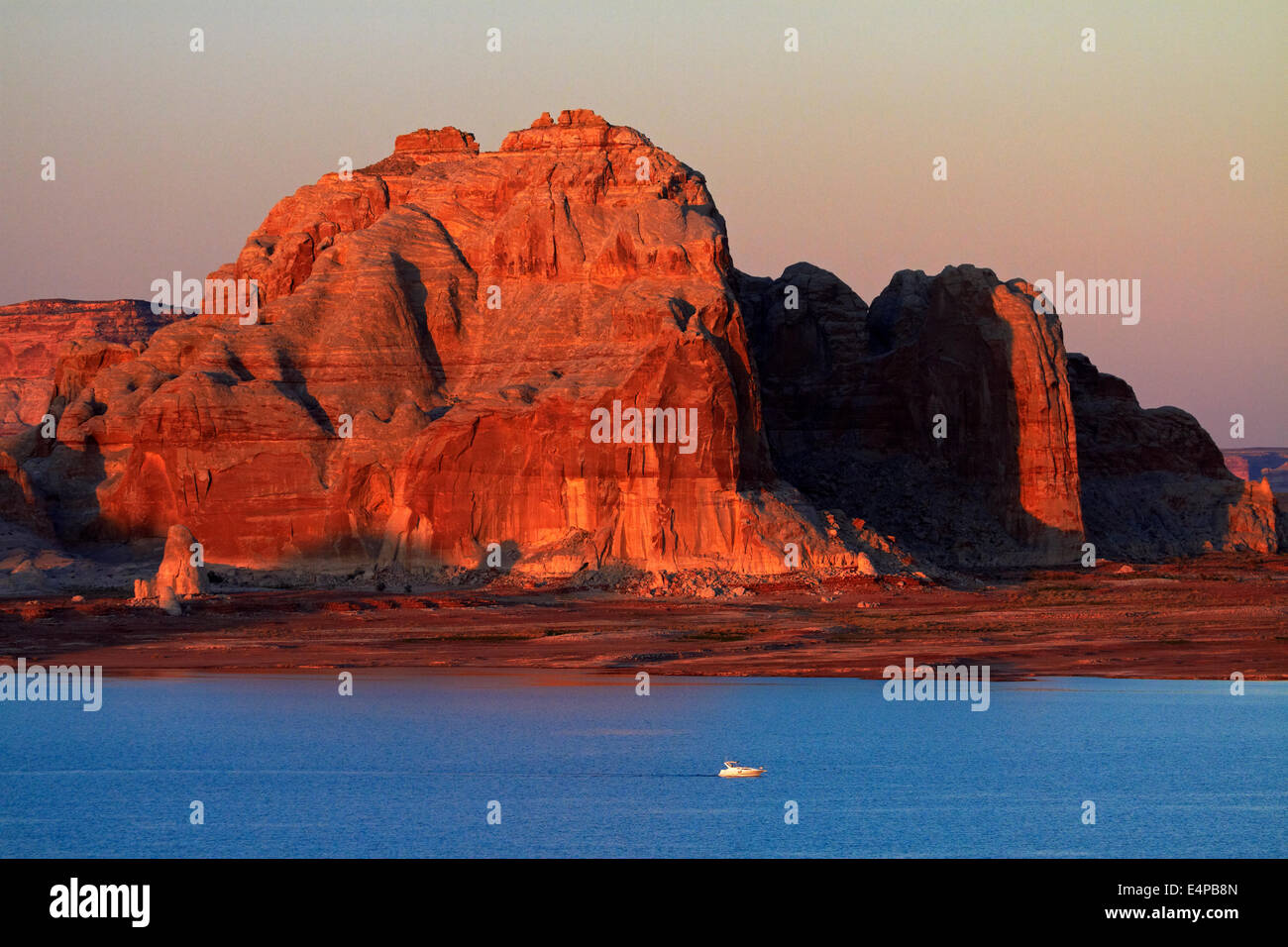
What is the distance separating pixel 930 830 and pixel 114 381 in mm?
92108

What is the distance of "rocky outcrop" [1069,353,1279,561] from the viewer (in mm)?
139750

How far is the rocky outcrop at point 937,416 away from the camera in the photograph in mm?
125250

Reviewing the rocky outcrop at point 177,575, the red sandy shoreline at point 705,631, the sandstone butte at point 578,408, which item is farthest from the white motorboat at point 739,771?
the sandstone butte at point 578,408

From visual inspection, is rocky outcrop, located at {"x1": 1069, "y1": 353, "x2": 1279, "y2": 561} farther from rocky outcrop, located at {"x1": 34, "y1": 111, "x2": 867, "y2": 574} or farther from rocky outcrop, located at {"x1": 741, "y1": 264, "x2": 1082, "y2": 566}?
rocky outcrop, located at {"x1": 34, "y1": 111, "x2": 867, "y2": 574}

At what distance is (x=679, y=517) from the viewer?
319 feet

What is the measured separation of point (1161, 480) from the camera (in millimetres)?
143500

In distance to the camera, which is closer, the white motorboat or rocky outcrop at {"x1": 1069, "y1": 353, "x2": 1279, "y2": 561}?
the white motorboat

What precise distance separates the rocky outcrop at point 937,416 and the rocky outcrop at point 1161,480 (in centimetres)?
1357

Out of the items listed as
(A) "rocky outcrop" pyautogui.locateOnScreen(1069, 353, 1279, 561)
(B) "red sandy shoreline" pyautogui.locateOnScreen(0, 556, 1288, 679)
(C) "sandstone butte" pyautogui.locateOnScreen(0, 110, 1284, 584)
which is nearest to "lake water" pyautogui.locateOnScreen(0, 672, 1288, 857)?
(B) "red sandy shoreline" pyautogui.locateOnScreen(0, 556, 1288, 679)

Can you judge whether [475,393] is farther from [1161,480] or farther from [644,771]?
[644,771]

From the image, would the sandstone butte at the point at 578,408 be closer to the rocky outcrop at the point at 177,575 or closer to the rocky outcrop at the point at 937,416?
the rocky outcrop at the point at 937,416

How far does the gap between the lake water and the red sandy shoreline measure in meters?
5.89

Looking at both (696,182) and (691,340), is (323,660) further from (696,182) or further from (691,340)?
(696,182)
